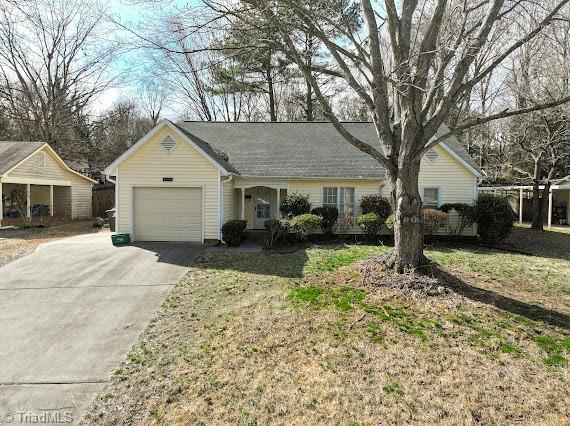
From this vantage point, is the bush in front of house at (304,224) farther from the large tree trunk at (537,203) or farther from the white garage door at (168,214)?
the large tree trunk at (537,203)

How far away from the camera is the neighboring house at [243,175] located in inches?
494

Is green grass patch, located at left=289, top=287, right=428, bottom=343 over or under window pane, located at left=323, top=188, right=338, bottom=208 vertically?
under

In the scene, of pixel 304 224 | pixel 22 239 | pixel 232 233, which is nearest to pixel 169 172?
pixel 232 233

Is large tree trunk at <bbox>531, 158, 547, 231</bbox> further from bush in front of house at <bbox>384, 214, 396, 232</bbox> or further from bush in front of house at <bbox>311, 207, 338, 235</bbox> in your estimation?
bush in front of house at <bbox>311, 207, 338, 235</bbox>

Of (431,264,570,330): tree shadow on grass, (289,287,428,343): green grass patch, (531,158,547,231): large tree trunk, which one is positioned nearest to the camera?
(289,287,428,343): green grass patch

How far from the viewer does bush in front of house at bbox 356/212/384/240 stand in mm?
13453

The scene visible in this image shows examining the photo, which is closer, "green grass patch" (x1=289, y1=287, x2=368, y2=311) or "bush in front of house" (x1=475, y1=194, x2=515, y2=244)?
"green grass patch" (x1=289, y1=287, x2=368, y2=311)

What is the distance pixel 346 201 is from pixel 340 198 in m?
0.29

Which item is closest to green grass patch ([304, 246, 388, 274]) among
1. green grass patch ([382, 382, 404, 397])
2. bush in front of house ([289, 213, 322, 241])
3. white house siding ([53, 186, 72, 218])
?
bush in front of house ([289, 213, 322, 241])

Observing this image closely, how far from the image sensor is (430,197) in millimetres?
15172

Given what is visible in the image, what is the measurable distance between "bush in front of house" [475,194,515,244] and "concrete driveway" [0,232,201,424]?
10.9 meters

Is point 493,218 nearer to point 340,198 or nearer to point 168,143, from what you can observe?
point 340,198

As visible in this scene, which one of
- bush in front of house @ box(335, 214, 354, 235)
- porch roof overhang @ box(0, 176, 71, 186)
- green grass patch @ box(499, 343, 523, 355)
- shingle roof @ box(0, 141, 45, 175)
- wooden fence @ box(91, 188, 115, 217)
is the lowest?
green grass patch @ box(499, 343, 523, 355)

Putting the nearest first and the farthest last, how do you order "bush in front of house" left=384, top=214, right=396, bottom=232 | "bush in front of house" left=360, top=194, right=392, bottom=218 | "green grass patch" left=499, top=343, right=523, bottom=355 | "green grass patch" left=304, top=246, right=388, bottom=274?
"green grass patch" left=499, top=343, right=523, bottom=355 < "green grass patch" left=304, top=246, right=388, bottom=274 < "bush in front of house" left=384, top=214, right=396, bottom=232 < "bush in front of house" left=360, top=194, right=392, bottom=218
